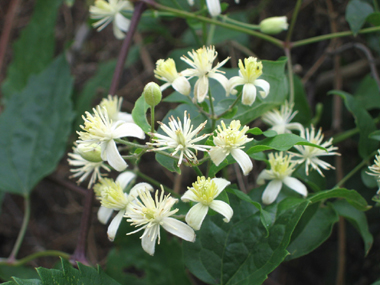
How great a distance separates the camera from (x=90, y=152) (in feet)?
2.22

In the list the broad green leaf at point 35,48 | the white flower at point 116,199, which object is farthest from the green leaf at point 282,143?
the broad green leaf at point 35,48

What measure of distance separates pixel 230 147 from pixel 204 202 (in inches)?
4.5

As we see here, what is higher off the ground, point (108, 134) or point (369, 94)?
point (369, 94)

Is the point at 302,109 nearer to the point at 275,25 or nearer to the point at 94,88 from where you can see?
the point at 275,25

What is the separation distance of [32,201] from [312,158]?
135cm

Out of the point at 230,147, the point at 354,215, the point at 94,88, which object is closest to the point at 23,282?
the point at 230,147

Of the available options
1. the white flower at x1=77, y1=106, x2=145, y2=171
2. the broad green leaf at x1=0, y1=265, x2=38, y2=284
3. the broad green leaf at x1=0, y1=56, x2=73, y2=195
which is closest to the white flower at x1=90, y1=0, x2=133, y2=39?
the broad green leaf at x1=0, y1=56, x2=73, y2=195

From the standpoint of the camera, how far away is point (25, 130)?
1164 millimetres

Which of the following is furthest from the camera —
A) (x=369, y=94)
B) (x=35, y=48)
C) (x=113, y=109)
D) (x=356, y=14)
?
(x=35, y=48)

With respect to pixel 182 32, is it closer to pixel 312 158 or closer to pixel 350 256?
pixel 312 158

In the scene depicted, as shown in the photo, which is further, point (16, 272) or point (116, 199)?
point (16, 272)

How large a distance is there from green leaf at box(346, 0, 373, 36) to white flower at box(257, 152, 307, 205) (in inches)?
18.3

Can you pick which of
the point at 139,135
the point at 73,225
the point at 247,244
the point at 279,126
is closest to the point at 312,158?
the point at 279,126

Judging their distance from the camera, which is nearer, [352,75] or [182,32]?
[352,75]
